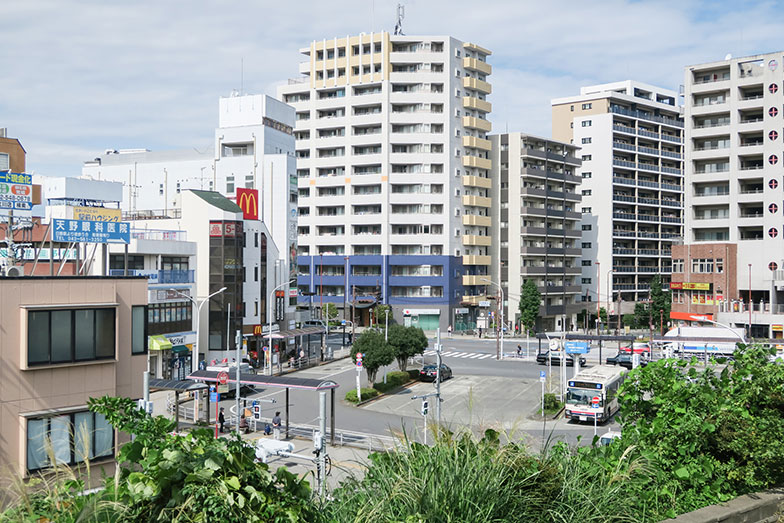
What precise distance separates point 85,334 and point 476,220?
74384mm

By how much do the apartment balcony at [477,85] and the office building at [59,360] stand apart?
76.8 m

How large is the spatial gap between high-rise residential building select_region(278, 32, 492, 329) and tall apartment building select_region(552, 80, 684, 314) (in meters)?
17.4

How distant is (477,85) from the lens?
9319 centimetres

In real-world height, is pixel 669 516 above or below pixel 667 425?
below

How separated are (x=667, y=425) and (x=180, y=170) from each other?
3140 inches

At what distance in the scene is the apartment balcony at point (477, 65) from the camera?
3626 inches

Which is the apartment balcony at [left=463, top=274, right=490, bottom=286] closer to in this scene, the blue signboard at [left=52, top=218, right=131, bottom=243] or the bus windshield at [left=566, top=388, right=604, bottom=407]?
the bus windshield at [left=566, top=388, right=604, bottom=407]

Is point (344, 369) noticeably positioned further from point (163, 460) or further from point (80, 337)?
point (163, 460)

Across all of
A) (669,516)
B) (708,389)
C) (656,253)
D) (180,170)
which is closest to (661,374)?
(708,389)

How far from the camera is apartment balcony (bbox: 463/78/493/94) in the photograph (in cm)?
9225

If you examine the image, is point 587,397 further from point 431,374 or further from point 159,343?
point 159,343

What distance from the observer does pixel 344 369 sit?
57.1 meters

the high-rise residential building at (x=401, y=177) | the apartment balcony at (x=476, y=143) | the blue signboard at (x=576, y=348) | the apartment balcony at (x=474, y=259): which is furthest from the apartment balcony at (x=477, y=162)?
the blue signboard at (x=576, y=348)

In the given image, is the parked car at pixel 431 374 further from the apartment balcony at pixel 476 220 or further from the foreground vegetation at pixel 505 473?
the apartment balcony at pixel 476 220
